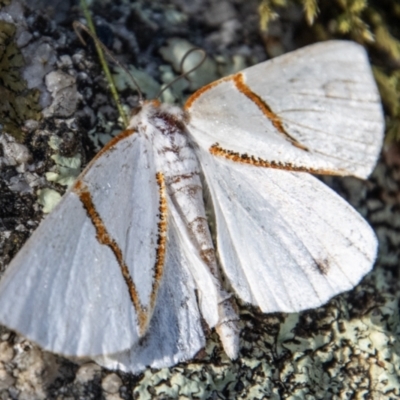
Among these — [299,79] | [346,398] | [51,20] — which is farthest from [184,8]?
[346,398]

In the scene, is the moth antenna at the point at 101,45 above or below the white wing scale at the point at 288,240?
above

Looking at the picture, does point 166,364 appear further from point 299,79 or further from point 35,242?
point 299,79

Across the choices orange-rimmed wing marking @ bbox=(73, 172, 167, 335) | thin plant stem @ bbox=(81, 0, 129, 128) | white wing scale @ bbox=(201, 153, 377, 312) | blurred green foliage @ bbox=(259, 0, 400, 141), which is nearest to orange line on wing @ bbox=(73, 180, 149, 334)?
orange-rimmed wing marking @ bbox=(73, 172, 167, 335)

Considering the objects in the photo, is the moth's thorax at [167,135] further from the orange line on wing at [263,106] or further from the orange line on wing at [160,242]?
the orange line on wing at [263,106]

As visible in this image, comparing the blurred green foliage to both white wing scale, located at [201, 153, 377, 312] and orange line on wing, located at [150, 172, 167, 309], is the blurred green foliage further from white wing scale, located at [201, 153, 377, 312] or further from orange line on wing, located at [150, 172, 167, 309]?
Result: orange line on wing, located at [150, 172, 167, 309]

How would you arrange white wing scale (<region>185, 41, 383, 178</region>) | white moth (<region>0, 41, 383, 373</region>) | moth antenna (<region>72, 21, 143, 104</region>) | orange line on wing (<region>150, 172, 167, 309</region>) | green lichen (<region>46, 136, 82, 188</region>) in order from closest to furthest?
white moth (<region>0, 41, 383, 373</region>), orange line on wing (<region>150, 172, 167, 309</region>), white wing scale (<region>185, 41, 383, 178</region>), green lichen (<region>46, 136, 82, 188</region>), moth antenna (<region>72, 21, 143, 104</region>)

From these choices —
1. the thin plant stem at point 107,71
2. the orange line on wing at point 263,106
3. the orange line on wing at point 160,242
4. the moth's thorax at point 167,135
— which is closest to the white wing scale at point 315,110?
the orange line on wing at point 263,106
